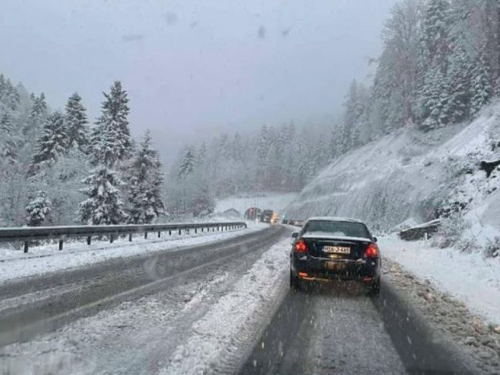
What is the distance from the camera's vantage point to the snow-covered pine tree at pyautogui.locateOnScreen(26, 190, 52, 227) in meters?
36.4

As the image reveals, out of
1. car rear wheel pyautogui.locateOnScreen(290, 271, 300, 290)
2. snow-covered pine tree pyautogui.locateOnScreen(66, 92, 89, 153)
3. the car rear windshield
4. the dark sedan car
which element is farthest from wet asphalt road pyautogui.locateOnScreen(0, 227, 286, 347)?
snow-covered pine tree pyautogui.locateOnScreen(66, 92, 89, 153)

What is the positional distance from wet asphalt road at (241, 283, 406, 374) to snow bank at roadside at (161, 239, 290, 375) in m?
0.21

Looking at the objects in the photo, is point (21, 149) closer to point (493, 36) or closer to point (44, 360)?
point (493, 36)

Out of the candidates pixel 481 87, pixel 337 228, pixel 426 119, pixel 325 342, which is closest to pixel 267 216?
pixel 426 119

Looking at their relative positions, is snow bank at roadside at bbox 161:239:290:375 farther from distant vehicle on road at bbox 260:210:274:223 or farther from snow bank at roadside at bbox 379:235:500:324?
distant vehicle on road at bbox 260:210:274:223

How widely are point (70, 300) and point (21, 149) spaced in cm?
6213

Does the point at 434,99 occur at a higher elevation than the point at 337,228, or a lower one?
higher

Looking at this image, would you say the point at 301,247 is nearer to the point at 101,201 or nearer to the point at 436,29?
the point at 101,201

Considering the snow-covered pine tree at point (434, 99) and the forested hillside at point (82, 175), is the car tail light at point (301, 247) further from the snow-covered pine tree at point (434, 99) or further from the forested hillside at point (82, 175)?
the snow-covered pine tree at point (434, 99)

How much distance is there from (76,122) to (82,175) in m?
11.0

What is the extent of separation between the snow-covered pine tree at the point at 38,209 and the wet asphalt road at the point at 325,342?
32.1 meters

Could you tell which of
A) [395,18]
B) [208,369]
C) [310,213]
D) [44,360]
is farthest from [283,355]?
[310,213]

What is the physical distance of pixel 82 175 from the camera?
4069 centimetres

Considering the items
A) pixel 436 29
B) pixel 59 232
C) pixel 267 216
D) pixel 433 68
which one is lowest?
pixel 59 232
